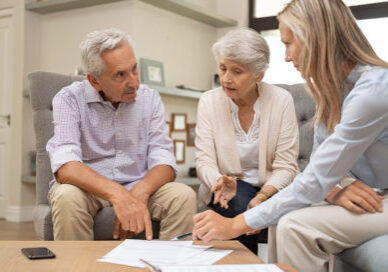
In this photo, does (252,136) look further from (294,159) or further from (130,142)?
(130,142)

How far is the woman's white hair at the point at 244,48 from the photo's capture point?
6.91 ft

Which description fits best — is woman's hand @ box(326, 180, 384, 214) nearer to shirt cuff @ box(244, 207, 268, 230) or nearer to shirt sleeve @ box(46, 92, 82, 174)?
shirt cuff @ box(244, 207, 268, 230)

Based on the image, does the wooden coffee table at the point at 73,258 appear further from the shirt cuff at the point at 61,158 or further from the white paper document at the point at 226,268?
the shirt cuff at the point at 61,158

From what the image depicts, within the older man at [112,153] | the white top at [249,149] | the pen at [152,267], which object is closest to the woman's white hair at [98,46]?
the older man at [112,153]

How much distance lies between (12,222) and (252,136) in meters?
3.48

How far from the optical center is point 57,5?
4.70 m

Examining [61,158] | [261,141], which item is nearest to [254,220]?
[261,141]

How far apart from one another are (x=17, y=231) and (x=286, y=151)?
2988mm

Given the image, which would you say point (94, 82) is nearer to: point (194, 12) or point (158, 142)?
point (158, 142)

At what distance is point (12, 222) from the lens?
488 cm

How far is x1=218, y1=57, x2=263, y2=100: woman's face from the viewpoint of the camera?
2.13 m

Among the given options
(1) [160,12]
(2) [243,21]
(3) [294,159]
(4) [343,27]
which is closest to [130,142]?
(3) [294,159]

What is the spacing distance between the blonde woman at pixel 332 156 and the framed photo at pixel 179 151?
134 inches

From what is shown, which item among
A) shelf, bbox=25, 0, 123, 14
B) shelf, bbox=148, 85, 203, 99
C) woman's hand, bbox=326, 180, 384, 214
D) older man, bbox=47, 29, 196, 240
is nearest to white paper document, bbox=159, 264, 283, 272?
woman's hand, bbox=326, 180, 384, 214
